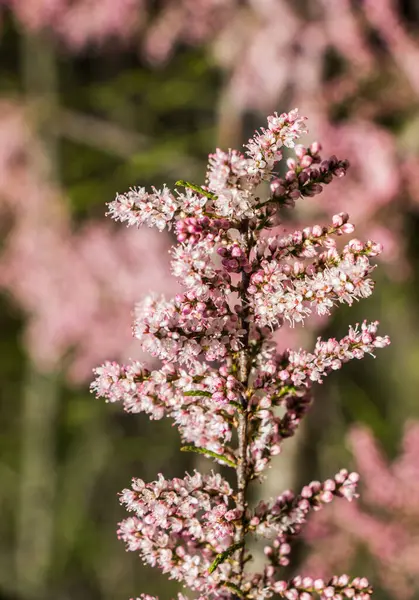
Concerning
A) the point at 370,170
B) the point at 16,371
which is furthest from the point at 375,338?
the point at 16,371

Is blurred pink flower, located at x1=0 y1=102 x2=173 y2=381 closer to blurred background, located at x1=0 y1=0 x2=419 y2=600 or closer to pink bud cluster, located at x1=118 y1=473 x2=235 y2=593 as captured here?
blurred background, located at x1=0 y1=0 x2=419 y2=600

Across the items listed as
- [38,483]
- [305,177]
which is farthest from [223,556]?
[38,483]

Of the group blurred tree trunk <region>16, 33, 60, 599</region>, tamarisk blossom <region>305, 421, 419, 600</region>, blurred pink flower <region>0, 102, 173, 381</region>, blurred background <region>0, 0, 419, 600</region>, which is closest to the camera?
tamarisk blossom <region>305, 421, 419, 600</region>

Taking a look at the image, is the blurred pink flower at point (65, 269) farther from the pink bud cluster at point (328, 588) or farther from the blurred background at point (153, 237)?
the pink bud cluster at point (328, 588)

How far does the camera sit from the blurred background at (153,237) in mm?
3578

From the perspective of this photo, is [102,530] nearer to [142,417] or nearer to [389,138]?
[142,417]

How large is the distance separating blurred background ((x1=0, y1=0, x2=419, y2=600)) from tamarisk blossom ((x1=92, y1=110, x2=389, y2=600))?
1.86 m

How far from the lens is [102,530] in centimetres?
786

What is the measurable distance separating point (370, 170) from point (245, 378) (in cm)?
297

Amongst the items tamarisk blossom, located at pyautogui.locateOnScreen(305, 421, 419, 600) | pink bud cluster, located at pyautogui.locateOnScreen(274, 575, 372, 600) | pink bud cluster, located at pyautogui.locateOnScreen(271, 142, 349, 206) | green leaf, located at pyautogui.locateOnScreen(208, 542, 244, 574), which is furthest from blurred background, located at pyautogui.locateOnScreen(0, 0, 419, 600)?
pink bud cluster, located at pyautogui.locateOnScreen(271, 142, 349, 206)

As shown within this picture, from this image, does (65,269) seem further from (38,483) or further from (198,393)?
(198,393)

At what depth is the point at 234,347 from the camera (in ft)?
3.19

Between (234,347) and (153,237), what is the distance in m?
3.90

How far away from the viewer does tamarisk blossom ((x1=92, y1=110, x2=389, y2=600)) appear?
93cm
